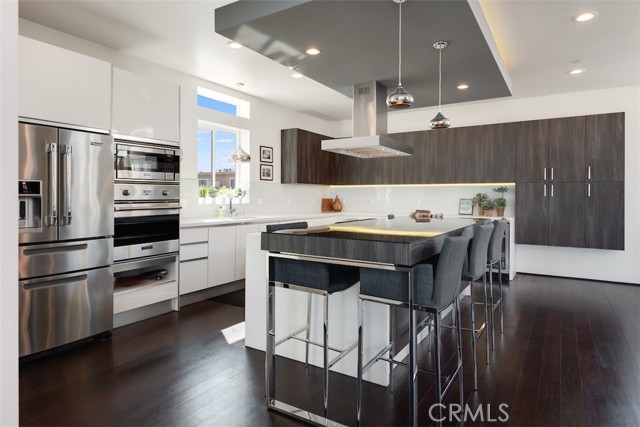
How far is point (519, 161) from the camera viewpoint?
5.79m

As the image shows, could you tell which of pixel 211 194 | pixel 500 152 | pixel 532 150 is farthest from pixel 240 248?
pixel 532 150

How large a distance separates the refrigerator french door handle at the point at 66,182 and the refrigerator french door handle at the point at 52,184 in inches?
2.1

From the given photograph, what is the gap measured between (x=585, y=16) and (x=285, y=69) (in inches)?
122

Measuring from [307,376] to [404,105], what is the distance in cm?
214

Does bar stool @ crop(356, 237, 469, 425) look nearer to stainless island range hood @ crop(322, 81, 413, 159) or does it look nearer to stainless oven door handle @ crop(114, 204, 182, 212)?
stainless island range hood @ crop(322, 81, 413, 159)

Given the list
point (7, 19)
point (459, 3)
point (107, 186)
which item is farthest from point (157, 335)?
point (459, 3)

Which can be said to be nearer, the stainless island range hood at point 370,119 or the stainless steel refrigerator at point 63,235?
the stainless steel refrigerator at point 63,235

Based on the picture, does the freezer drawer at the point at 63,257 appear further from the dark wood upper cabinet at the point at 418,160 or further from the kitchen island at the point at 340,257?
the dark wood upper cabinet at the point at 418,160

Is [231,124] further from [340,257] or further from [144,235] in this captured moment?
[340,257]

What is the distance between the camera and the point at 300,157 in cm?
663

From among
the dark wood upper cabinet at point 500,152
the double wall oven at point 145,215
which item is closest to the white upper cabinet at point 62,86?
the double wall oven at point 145,215

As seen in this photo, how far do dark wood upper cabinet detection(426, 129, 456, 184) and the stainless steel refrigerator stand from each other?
4.92 m

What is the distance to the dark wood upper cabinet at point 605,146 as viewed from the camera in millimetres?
5152

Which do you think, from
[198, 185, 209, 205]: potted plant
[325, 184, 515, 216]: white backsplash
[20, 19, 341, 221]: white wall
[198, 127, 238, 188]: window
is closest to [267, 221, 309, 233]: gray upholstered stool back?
[20, 19, 341, 221]: white wall
